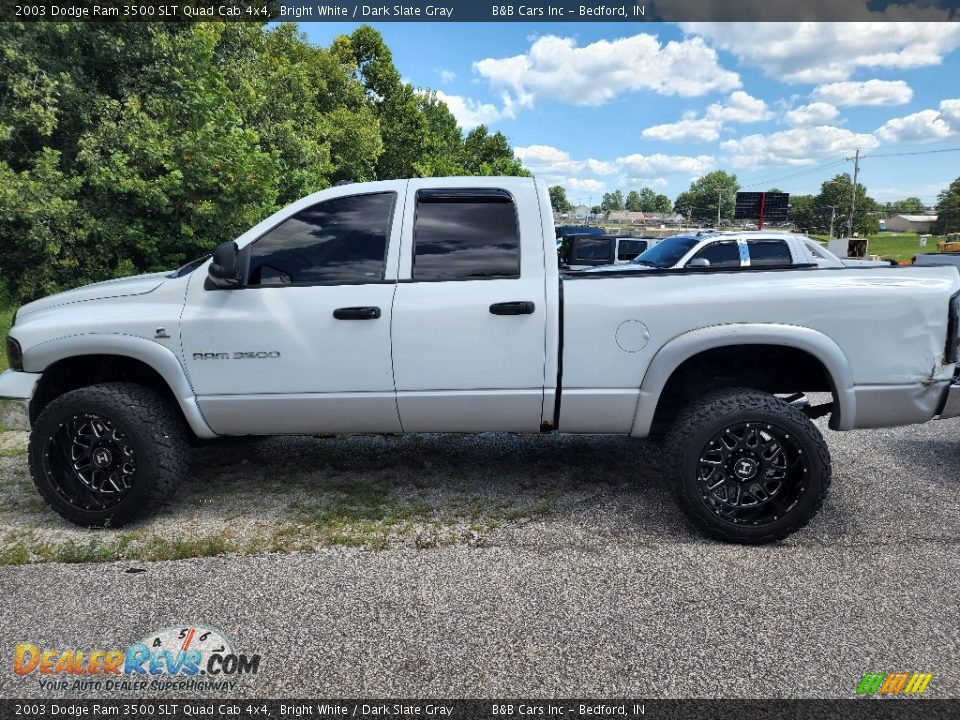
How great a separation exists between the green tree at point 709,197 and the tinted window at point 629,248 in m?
143

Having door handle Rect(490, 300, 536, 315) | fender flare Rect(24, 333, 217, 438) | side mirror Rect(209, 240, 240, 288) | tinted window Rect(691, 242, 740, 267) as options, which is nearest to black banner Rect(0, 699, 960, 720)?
fender flare Rect(24, 333, 217, 438)

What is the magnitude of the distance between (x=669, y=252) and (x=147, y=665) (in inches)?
366

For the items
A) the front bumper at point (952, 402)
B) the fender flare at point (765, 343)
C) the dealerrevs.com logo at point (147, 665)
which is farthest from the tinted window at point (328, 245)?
the front bumper at point (952, 402)

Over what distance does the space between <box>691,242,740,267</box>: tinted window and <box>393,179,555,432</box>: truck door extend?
6.92 m

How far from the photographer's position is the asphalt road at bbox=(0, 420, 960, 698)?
2223mm

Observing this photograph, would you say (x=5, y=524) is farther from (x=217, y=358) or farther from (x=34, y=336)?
(x=217, y=358)

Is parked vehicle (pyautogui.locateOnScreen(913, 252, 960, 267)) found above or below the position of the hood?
above

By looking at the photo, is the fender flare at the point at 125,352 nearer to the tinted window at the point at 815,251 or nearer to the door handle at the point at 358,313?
the door handle at the point at 358,313

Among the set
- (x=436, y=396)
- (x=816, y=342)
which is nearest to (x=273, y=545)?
(x=436, y=396)

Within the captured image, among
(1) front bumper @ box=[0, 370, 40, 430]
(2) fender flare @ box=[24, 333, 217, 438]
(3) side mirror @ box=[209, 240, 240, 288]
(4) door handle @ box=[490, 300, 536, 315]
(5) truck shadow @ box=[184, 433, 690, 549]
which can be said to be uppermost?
(3) side mirror @ box=[209, 240, 240, 288]

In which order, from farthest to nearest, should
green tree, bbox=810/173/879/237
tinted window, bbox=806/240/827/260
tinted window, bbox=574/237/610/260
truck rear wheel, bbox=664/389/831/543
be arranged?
green tree, bbox=810/173/879/237
tinted window, bbox=574/237/610/260
tinted window, bbox=806/240/827/260
truck rear wheel, bbox=664/389/831/543

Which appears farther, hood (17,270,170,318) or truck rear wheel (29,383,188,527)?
hood (17,270,170,318)

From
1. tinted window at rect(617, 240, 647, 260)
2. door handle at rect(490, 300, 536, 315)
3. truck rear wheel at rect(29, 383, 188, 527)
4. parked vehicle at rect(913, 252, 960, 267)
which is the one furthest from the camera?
tinted window at rect(617, 240, 647, 260)

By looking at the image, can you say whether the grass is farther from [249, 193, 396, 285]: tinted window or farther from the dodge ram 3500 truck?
[249, 193, 396, 285]: tinted window
